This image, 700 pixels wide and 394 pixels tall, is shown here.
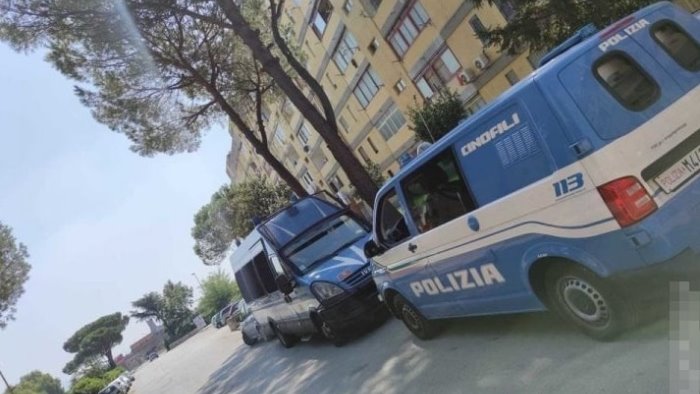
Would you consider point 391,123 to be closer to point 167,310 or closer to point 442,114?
point 442,114

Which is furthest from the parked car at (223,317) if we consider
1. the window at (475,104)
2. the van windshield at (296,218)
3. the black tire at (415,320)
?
the black tire at (415,320)

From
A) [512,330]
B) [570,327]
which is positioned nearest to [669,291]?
[570,327]

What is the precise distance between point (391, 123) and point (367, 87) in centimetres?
261

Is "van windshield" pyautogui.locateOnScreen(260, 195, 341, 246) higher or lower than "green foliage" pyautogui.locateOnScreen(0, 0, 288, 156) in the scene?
lower

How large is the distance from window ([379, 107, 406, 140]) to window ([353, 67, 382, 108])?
1.54 m

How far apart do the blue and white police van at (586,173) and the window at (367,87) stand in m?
24.2

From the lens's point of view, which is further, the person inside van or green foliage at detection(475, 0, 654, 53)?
green foliage at detection(475, 0, 654, 53)

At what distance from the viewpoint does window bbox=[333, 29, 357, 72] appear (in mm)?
28391

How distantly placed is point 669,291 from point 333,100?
30.8 meters

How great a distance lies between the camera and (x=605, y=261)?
3.36 m

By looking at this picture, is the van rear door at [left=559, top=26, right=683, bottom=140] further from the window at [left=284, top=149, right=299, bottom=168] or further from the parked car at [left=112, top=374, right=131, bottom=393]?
the window at [left=284, top=149, right=299, bottom=168]

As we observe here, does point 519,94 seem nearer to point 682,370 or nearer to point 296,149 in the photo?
point 682,370

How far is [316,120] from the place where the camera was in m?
11.4

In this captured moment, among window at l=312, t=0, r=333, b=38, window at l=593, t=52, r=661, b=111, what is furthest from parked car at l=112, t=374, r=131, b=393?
window at l=593, t=52, r=661, b=111
